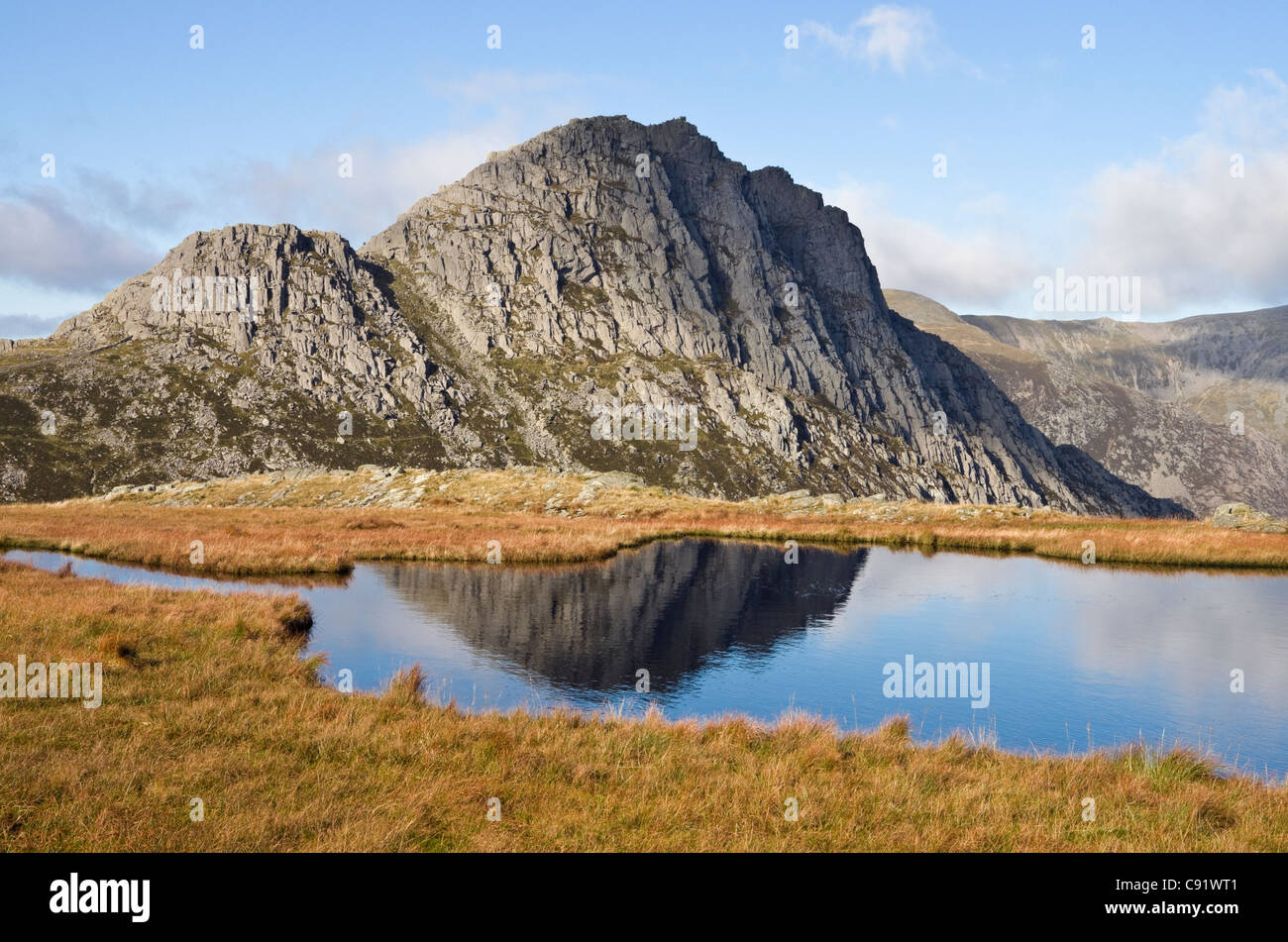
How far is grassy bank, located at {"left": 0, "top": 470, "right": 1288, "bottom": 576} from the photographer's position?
162ft

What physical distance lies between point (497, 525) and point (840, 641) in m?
38.8

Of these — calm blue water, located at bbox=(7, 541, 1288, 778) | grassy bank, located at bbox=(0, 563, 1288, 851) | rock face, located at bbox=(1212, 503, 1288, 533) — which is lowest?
calm blue water, located at bbox=(7, 541, 1288, 778)

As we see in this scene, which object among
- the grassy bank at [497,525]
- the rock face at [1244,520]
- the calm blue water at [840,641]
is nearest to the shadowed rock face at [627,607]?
the calm blue water at [840,641]

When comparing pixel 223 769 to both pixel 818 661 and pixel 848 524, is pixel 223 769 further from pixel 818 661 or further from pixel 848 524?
pixel 848 524

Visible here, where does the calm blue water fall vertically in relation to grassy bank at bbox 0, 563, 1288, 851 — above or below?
below

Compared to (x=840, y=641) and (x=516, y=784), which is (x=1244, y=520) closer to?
(x=840, y=641)

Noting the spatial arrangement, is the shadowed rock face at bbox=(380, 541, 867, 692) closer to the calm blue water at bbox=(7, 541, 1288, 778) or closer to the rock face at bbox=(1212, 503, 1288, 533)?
the calm blue water at bbox=(7, 541, 1288, 778)

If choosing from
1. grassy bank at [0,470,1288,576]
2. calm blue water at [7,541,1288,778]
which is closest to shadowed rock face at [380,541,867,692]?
calm blue water at [7,541,1288,778]

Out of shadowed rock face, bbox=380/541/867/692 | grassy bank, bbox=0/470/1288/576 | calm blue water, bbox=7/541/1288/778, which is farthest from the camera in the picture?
grassy bank, bbox=0/470/1288/576

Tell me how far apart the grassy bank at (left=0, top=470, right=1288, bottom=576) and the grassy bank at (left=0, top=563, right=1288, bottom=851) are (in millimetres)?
29358

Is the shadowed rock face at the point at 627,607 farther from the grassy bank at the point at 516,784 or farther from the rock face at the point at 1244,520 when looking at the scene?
the rock face at the point at 1244,520

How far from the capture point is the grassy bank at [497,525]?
49281 mm

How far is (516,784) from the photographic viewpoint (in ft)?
41.7
